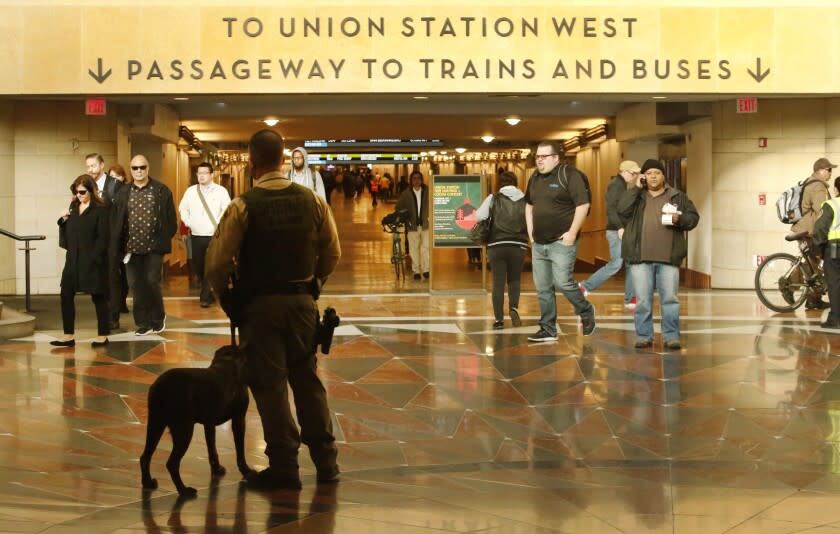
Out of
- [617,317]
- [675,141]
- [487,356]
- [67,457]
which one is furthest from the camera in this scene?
[675,141]

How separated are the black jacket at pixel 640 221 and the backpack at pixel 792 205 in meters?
4.29

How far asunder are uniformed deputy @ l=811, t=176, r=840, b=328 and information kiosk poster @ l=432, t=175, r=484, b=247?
19.9 feet

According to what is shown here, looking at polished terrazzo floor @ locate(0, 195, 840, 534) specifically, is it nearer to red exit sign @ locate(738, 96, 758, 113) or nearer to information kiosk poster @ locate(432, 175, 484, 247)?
information kiosk poster @ locate(432, 175, 484, 247)

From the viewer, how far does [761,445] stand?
7648 mm

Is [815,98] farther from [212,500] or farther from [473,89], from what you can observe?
[212,500]

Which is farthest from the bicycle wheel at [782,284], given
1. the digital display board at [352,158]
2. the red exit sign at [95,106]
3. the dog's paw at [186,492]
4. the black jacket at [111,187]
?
the digital display board at [352,158]

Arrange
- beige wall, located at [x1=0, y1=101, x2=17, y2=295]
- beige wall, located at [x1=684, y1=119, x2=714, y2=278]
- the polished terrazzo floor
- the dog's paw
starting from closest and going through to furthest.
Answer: the polished terrazzo floor
the dog's paw
beige wall, located at [x1=0, y1=101, x2=17, y2=295]
beige wall, located at [x1=684, y1=119, x2=714, y2=278]

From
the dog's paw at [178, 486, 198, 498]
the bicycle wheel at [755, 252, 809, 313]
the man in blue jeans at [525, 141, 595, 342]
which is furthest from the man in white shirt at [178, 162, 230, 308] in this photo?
the dog's paw at [178, 486, 198, 498]

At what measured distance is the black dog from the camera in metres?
6.09

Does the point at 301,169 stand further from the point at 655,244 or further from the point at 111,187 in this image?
the point at 655,244

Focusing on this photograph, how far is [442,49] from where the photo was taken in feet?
53.7

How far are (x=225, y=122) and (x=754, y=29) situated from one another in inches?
423

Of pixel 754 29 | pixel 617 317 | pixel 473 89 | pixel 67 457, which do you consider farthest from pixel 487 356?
pixel 754 29

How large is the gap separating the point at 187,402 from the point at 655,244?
6288mm
